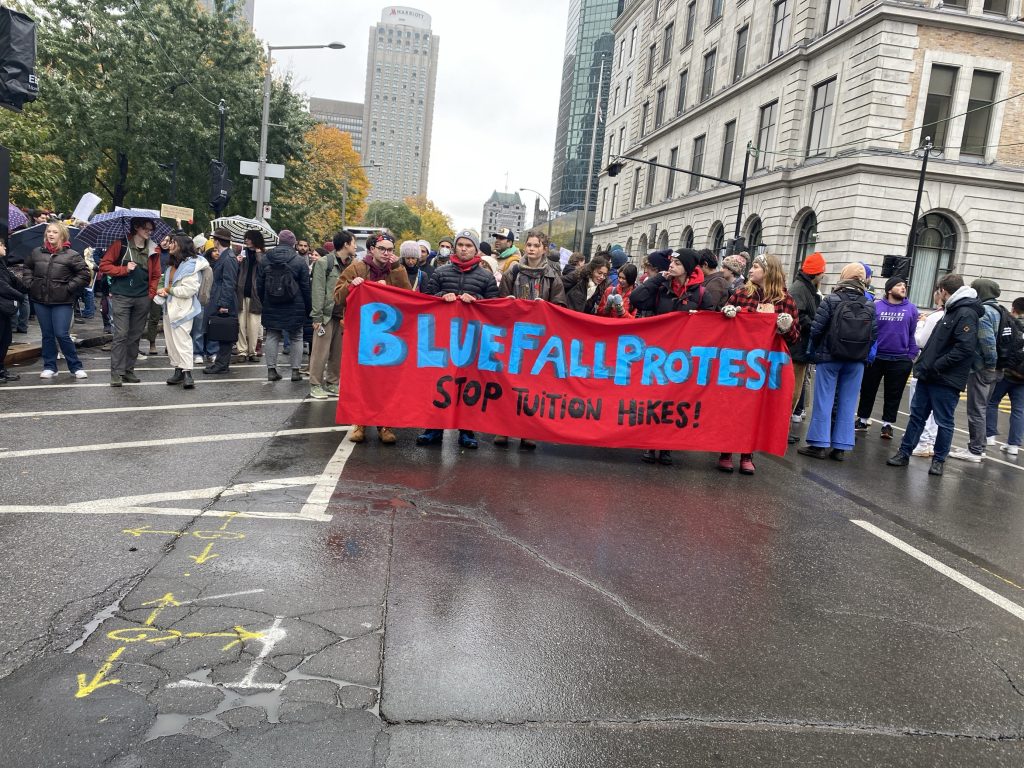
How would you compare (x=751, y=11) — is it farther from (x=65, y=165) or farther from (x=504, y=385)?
(x=504, y=385)

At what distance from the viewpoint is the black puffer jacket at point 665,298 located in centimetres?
777

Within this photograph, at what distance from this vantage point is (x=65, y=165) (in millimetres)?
27266

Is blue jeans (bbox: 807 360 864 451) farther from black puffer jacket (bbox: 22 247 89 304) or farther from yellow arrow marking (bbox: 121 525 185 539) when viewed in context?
black puffer jacket (bbox: 22 247 89 304)

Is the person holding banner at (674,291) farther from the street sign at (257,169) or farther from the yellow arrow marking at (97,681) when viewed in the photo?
the street sign at (257,169)

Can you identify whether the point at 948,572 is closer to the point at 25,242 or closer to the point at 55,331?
the point at 55,331

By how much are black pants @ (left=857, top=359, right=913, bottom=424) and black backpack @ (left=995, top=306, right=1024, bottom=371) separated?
1.01 meters

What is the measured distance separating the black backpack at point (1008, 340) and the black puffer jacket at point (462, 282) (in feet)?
20.8

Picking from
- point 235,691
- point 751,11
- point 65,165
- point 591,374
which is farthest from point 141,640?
point 751,11

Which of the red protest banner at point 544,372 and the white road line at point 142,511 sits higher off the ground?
the red protest banner at point 544,372

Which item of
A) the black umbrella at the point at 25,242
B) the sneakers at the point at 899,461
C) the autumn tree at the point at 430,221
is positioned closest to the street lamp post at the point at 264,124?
the black umbrella at the point at 25,242

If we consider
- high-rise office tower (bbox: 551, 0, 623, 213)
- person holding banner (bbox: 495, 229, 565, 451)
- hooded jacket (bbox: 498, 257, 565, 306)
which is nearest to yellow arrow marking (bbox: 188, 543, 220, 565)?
person holding banner (bbox: 495, 229, 565, 451)

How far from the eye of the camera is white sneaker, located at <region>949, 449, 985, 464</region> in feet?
30.4

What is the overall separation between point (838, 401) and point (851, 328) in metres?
0.89

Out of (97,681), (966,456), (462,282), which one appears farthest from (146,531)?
(966,456)
